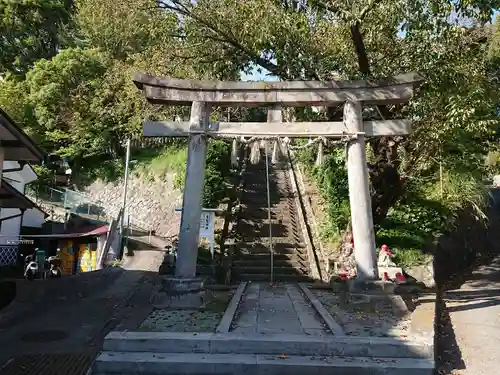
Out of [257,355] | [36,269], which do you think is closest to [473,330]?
[257,355]

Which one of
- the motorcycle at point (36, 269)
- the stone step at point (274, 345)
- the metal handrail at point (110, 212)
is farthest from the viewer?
the metal handrail at point (110, 212)

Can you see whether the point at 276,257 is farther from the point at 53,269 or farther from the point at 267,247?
the point at 53,269

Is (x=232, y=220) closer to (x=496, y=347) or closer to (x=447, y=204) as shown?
(x=447, y=204)

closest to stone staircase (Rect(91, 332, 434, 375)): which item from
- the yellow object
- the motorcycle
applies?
the motorcycle

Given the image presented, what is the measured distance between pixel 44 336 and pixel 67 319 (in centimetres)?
149

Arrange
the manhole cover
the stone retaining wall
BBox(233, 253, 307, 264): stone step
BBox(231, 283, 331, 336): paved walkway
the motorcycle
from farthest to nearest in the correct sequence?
the stone retaining wall → the motorcycle → BBox(233, 253, 307, 264): stone step → the manhole cover → BBox(231, 283, 331, 336): paved walkway

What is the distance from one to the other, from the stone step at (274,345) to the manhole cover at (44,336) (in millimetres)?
2781

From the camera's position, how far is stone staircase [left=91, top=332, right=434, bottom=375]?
644 centimetres

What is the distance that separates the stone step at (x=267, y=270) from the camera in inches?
605

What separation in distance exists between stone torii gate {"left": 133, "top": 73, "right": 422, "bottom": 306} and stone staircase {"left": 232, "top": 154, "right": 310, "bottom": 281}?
15.9 feet

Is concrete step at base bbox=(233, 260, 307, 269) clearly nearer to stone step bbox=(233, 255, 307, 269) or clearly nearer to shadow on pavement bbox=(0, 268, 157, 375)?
stone step bbox=(233, 255, 307, 269)

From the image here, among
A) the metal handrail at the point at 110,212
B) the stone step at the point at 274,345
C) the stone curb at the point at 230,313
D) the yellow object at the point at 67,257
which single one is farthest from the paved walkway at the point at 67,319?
the yellow object at the point at 67,257

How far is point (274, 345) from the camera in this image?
6910 mm

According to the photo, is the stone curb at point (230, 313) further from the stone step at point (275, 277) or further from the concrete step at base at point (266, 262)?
the concrete step at base at point (266, 262)
